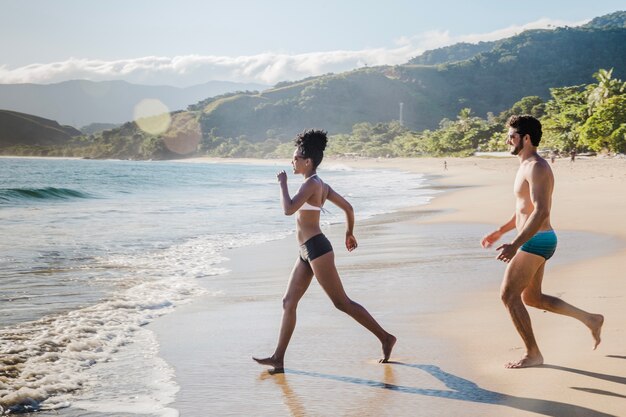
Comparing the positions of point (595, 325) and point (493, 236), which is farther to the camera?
point (493, 236)

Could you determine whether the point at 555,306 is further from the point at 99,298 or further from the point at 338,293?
the point at 99,298

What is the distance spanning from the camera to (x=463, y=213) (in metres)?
18.1

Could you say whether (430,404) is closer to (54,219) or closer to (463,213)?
(463,213)

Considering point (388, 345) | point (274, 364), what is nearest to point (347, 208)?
point (388, 345)

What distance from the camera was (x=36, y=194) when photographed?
3189 centimetres

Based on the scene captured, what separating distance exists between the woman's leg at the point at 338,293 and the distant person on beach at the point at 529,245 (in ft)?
2.80

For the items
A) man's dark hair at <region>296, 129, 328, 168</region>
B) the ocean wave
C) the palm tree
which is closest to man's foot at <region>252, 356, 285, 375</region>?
man's dark hair at <region>296, 129, 328, 168</region>

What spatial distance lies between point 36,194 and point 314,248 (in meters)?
30.8

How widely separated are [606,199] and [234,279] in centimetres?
1467

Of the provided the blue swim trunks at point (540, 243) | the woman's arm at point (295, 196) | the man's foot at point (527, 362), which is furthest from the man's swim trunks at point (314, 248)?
the man's foot at point (527, 362)

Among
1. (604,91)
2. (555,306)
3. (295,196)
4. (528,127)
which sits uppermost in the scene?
(604,91)

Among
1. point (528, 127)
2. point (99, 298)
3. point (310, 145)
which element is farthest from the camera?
point (99, 298)

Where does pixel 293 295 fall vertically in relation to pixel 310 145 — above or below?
below

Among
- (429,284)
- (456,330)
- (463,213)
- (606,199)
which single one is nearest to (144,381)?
(456,330)
